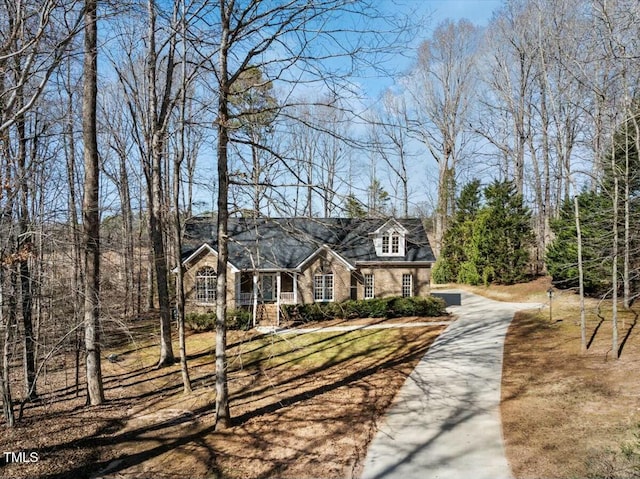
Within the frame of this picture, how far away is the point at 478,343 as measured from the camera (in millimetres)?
13734

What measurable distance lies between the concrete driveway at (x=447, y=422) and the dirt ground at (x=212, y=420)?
0.41 m

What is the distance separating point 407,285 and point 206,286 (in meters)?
10.3

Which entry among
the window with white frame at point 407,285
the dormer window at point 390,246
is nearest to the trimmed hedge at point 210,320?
the dormer window at point 390,246

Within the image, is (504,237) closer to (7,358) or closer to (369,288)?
(369,288)

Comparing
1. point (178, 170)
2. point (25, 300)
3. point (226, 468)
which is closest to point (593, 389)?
point (226, 468)

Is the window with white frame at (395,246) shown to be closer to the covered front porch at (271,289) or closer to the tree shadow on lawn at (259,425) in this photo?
the covered front porch at (271,289)

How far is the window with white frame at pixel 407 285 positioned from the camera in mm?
20656

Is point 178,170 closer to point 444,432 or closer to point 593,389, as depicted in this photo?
point 444,432

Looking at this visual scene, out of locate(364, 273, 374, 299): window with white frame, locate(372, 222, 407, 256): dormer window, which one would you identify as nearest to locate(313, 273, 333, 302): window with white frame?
locate(364, 273, 374, 299): window with white frame

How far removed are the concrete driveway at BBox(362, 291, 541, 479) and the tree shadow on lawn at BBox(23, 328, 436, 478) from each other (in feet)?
1.75

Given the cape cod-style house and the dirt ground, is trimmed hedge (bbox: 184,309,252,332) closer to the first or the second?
the cape cod-style house

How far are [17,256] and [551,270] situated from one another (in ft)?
76.0

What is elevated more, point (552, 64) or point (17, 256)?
point (552, 64)

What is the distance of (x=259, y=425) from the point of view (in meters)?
7.93
